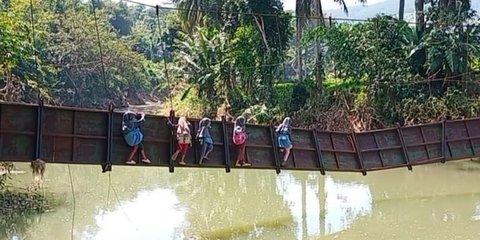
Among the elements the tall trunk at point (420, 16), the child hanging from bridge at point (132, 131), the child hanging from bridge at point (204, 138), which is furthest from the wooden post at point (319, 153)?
the tall trunk at point (420, 16)

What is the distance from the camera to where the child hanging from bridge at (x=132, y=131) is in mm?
8383

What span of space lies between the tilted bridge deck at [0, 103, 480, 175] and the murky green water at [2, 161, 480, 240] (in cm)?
125

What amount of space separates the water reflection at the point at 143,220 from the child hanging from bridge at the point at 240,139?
1.88m

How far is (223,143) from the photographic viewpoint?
9727 millimetres

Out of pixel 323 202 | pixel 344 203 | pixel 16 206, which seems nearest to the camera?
pixel 16 206

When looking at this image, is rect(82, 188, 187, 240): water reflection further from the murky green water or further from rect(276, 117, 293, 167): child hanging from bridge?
rect(276, 117, 293, 167): child hanging from bridge

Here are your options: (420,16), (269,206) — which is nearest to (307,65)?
(420,16)

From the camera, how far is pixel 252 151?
1012cm

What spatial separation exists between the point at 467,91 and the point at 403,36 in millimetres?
3425

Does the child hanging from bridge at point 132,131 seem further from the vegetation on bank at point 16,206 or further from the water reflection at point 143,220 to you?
the vegetation on bank at point 16,206

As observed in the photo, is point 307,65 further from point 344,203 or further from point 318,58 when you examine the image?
point 344,203

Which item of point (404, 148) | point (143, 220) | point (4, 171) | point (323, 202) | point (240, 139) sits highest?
point (240, 139)

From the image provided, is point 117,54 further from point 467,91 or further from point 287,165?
point 287,165

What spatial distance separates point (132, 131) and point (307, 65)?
22455mm
